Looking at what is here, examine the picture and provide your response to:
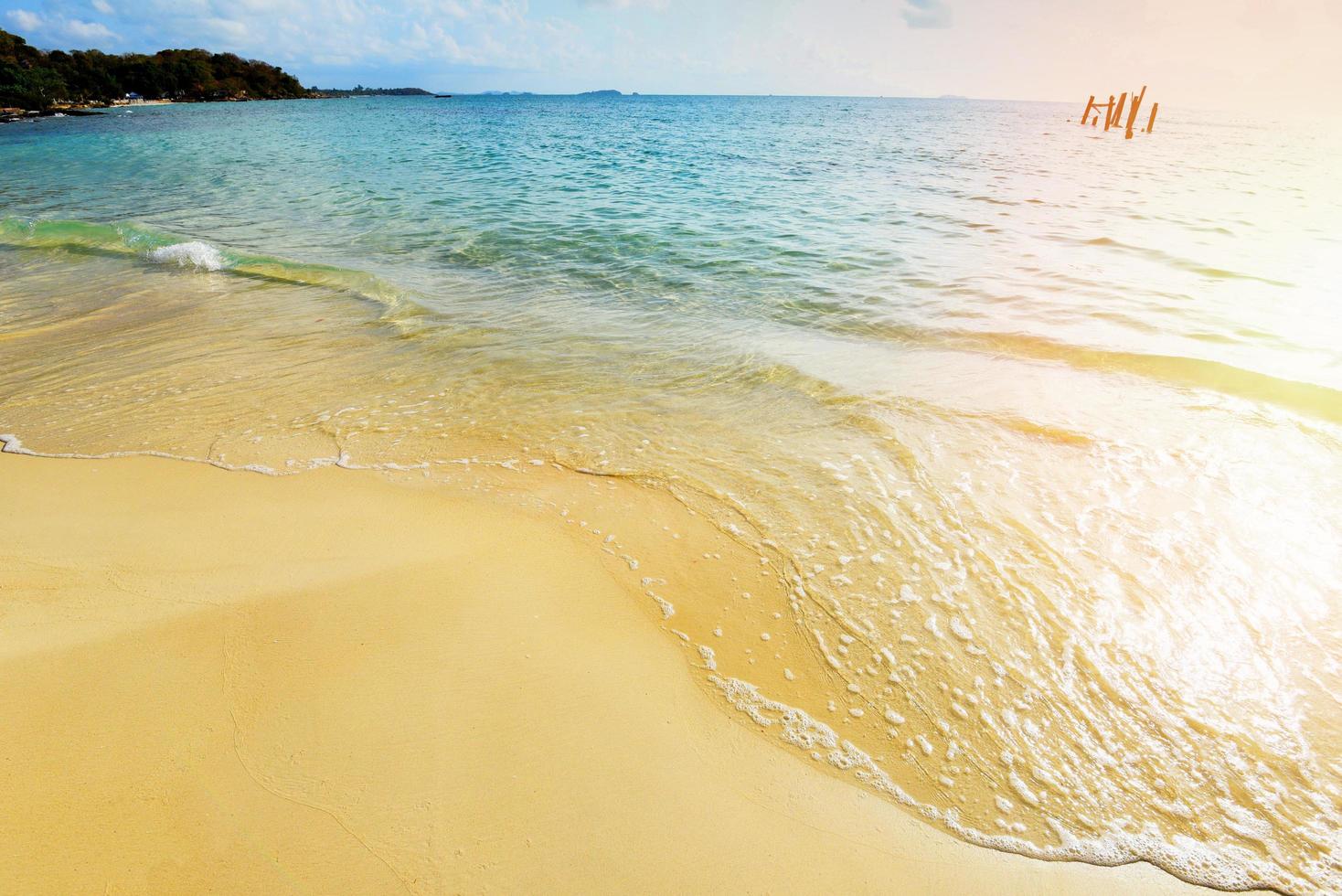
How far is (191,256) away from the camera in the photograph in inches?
388

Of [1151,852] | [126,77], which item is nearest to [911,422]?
[1151,852]

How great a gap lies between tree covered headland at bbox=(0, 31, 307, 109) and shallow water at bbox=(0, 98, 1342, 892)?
7179cm

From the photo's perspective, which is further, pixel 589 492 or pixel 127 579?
pixel 589 492

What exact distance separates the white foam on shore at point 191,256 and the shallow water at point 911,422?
0.07 meters

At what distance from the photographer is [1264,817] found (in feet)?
7.16

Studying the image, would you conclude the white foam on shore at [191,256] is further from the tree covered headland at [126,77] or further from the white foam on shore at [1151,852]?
the tree covered headland at [126,77]

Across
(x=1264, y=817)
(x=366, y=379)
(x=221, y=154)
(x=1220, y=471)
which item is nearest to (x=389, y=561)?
(x=366, y=379)

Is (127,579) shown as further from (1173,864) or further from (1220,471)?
(1220,471)

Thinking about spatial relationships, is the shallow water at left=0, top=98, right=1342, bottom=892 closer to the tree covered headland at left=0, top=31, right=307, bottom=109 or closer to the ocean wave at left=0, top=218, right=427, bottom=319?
the ocean wave at left=0, top=218, right=427, bottom=319

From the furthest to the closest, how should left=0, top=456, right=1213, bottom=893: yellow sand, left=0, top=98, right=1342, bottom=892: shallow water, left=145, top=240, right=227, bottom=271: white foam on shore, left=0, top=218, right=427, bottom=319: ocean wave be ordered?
left=145, top=240, right=227, bottom=271: white foam on shore → left=0, top=218, right=427, bottom=319: ocean wave → left=0, top=98, right=1342, bottom=892: shallow water → left=0, top=456, right=1213, bottom=893: yellow sand

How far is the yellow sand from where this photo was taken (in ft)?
6.44

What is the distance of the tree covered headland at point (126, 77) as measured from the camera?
5872 cm

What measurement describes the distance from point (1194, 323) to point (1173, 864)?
7.23 m

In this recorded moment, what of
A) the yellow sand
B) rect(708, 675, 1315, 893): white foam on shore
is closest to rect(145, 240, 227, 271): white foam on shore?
the yellow sand
